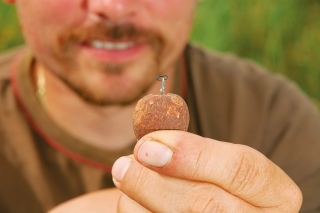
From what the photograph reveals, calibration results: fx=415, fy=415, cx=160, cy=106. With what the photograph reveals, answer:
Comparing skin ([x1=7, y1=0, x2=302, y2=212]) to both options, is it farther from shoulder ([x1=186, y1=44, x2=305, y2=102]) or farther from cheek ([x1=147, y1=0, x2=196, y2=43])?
shoulder ([x1=186, y1=44, x2=305, y2=102])

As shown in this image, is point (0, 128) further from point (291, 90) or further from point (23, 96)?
point (291, 90)

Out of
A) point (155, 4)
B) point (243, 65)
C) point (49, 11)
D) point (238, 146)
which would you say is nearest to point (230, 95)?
point (243, 65)

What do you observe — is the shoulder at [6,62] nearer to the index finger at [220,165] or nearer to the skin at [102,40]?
the skin at [102,40]

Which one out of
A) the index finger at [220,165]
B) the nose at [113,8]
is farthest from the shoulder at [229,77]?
the index finger at [220,165]

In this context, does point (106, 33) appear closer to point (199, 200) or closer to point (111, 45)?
point (111, 45)

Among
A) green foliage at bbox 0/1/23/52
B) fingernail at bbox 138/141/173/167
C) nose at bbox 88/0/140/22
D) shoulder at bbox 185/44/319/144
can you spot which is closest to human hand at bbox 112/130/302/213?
fingernail at bbox 138/141/173/167

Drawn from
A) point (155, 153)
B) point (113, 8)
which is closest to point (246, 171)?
point (155, 153)
